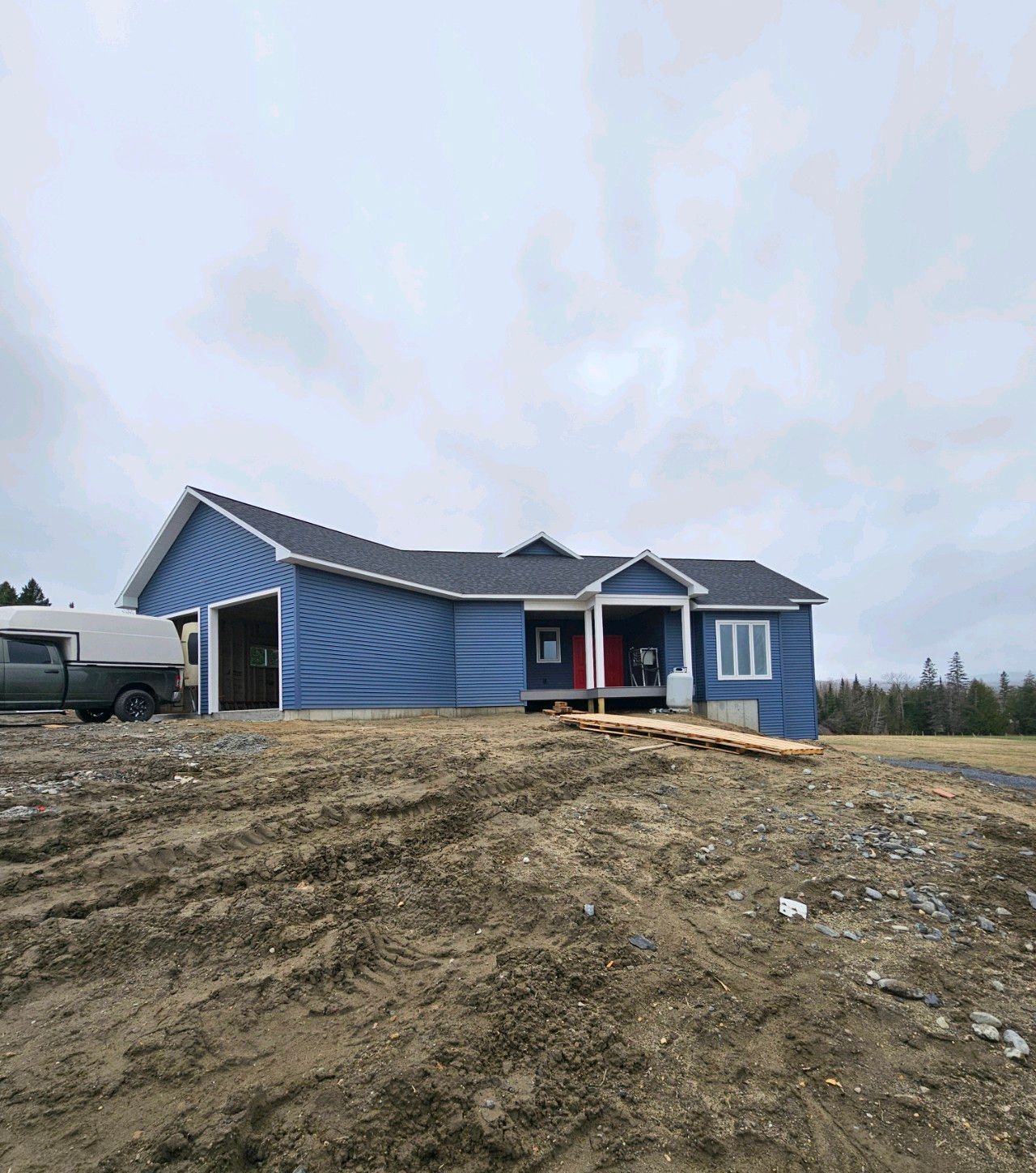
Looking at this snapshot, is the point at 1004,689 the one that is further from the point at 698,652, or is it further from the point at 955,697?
the point at 698,652

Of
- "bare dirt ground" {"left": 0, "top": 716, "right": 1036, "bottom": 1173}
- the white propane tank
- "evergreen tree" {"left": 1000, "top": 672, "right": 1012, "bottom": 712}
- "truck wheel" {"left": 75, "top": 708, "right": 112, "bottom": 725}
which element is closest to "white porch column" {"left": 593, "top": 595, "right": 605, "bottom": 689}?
the white propane tank

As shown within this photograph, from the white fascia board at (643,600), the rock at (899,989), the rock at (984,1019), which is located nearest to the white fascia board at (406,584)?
the white fascia board at (643,600)

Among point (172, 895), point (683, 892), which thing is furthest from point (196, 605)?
point (683, 892)

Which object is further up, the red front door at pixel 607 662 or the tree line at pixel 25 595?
the tree line at pixel 25 595

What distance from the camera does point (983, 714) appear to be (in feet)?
169

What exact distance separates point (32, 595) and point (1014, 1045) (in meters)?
45.8

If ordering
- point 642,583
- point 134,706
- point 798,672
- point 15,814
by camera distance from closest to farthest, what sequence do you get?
point 15,814 → point 134,706 → point 642,583 → point 798,672

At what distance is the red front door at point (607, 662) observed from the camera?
67.5ft

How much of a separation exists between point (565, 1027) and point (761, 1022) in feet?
3.12

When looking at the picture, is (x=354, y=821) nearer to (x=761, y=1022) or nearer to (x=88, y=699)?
(x=761, y=1022)

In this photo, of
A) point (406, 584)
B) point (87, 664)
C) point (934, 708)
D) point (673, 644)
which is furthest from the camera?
point (934, 708)

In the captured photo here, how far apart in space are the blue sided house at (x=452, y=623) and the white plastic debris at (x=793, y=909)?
10526 millimetres

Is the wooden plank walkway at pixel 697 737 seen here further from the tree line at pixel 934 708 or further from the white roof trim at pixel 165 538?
the tree line at pixel 934 708

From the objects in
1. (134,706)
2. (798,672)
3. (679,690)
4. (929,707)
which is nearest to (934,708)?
(929,707)
